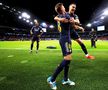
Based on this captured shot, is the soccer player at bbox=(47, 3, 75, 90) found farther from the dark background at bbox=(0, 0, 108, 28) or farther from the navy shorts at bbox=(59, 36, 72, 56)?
the dark background at bbox=(0, 0, 108, 28)

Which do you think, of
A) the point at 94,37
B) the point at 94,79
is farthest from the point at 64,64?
the point at 94,37

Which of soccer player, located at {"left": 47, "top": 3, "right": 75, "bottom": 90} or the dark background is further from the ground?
the dark background

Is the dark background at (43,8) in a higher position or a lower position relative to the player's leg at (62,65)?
higher

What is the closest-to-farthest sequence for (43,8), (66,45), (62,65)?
(62,65) < (66,45) < (43,8)

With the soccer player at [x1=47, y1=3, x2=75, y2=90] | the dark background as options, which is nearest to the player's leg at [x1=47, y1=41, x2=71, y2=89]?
the soccer player at [x1=47, y1=3, x2=75, y2=90]

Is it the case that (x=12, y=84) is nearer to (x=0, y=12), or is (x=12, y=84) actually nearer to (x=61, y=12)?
(x=61, y=12)

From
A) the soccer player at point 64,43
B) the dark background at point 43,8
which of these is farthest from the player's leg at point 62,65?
the dark background at point 43,8

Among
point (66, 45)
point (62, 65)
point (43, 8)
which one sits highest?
point (43, 8)

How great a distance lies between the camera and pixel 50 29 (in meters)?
134

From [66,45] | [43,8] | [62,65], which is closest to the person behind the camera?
[62,65]

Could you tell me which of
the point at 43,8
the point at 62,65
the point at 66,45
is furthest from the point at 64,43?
the point at 43,8

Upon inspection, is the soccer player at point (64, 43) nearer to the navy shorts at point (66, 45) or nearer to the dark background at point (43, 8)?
the navy shorts at point (66, 45)

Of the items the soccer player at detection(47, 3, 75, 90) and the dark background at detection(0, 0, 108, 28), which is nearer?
the soccer player at detection(47, 3, 75, 90)

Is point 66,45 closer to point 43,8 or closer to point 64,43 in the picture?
point 64,43
